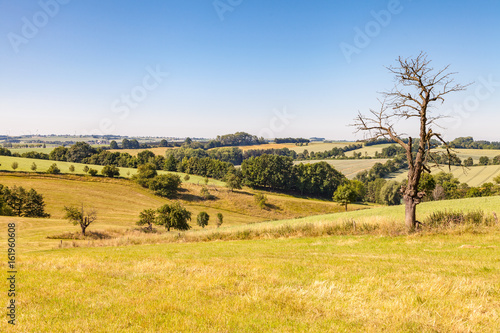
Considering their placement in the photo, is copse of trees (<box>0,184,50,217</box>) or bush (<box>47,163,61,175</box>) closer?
copse of trees (<box>0,184,50,217</box>)

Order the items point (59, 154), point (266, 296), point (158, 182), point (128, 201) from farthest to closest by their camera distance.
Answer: point (59, 154), point (158, 182), point (128, 201), point (266, 296)

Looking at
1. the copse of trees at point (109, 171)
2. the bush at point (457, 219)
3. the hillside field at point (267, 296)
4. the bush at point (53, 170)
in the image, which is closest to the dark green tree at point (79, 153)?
the copse of trees at point (109, 171)

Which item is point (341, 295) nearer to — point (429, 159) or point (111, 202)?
point (429, 159)

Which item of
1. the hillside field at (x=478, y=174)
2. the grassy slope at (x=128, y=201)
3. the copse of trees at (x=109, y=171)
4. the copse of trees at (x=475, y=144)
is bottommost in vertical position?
the grassy slope at (x=128, y=201)

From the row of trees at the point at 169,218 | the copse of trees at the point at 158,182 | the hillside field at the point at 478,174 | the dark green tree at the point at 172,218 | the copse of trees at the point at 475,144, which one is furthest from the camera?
the copse of trees at the point at 475,144

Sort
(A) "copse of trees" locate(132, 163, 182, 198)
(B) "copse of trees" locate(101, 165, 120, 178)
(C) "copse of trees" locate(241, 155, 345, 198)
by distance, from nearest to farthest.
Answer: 1. (A) "copse of trees" locate(132, 163, 182, 198)
2. (B) "copse of trees" locate(101, 165, 120, 178)
3. (C) "copse of trees" locate(241, 155, 345, 198)

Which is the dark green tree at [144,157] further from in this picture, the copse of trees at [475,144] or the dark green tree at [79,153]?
the copse of trees at [475,144]

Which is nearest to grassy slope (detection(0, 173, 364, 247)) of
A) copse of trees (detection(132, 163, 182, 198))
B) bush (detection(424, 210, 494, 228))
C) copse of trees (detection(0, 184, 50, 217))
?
copse of trees (detection(132, 163, 182, 198))

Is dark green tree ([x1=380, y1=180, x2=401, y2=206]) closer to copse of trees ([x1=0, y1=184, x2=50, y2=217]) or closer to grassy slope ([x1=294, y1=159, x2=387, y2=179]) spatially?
grassy slope ([x1=294, y1=159, x2=387, y2=179])

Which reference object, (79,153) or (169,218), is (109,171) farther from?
(169,218)

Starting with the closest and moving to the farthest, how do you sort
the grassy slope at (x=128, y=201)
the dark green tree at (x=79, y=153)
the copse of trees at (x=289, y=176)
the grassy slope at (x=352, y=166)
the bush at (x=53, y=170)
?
1. the grassy slope at (x=128, y=201)
2. the bush at (x=53, y=170)
3. the copse of trees at (x=289, y=176)
4. the dark green tree at (x=79, y=153)
5. the grassy slope at (x=352, y=166)

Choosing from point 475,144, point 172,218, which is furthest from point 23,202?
point 475,144

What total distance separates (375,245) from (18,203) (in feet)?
272

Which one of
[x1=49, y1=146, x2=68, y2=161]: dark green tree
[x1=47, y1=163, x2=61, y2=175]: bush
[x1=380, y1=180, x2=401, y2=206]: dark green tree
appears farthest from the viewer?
[x1=49, y1=146, x2=68, y2=161]: dark green tree
